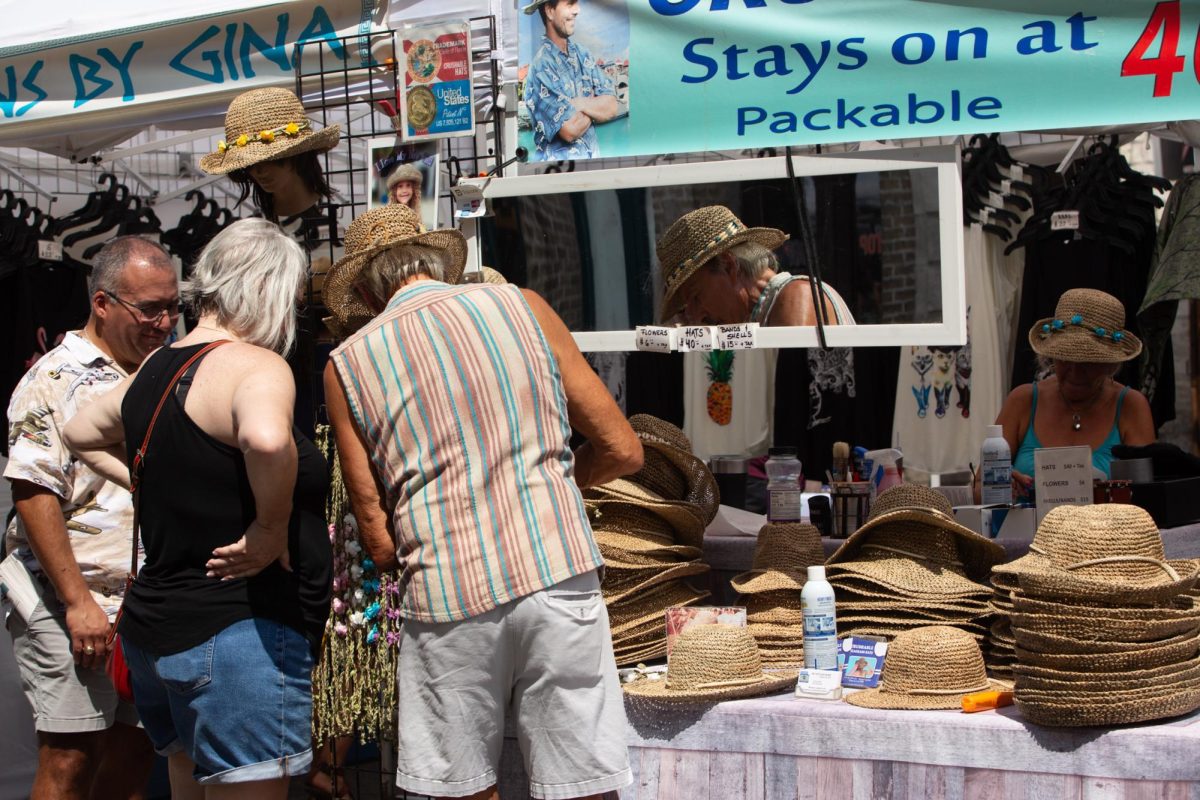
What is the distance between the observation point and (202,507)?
7.93ft

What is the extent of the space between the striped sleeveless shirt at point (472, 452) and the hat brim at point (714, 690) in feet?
2.71

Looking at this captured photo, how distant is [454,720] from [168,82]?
103 inches

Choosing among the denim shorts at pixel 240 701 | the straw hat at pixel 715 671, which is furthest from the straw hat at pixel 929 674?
the denim shorts at pixel 240 701

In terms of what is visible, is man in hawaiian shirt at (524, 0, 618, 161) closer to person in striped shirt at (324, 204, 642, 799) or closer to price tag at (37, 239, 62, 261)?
person in striped shirt at (324, 204, 642, 799)

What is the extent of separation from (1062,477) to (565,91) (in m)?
1.81

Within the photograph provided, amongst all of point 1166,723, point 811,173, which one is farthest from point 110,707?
point 1166,723

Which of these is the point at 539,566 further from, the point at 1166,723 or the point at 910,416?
the point at 910,416

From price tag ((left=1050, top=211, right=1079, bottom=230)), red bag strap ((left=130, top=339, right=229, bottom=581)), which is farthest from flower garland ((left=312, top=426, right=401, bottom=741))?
price tag ((left=1050, top=211, right=1079, bottom=230))

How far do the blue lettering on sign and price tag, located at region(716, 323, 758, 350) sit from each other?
2.48 metres

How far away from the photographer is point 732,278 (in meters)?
3.45

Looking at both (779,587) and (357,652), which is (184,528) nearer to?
(357,652)

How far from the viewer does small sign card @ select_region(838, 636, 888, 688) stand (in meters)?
3.15

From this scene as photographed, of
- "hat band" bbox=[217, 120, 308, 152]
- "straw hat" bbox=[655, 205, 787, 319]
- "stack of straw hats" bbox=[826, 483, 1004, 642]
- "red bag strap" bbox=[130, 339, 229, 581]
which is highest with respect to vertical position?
"hat band" bbox=[217, 120, 308, 152]

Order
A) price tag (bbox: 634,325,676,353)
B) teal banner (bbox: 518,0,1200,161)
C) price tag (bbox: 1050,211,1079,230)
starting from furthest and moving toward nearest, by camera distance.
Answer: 1. price tag (bbox: 1050,211,1079,230)
2. price tag (bbox: 634,325,676,353)
3. teal banner (bbox: 518,0,1200,161)
